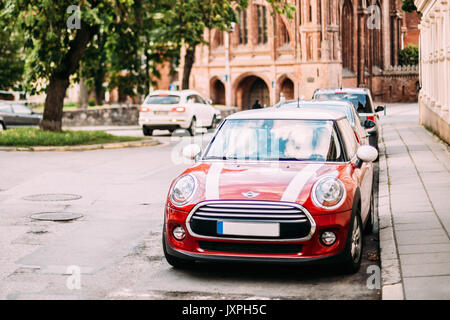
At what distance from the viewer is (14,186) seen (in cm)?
1427

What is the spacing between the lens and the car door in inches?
326

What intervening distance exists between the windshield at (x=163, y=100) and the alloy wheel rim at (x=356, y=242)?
75.5ft

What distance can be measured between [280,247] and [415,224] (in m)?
2.78

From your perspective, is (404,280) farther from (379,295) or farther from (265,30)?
(265,30)

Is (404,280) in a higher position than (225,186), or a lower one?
lower

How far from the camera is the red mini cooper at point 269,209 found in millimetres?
7000

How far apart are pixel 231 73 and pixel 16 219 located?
62.0 metres

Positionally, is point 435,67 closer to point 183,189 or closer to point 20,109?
point 20,109

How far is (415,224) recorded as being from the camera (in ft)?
30.3

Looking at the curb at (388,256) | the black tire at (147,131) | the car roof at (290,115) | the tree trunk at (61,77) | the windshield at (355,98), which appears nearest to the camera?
the curb at (388,256)

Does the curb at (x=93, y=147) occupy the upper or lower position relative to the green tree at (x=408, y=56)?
lower

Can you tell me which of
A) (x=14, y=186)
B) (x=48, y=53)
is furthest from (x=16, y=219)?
(x=48, y=53)

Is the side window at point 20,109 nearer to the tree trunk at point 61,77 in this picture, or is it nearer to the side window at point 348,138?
the tree trunk at point 61,77

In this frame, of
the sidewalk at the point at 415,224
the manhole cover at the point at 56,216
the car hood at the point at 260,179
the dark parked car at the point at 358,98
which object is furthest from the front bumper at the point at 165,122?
the car hood at the point at 260,179
